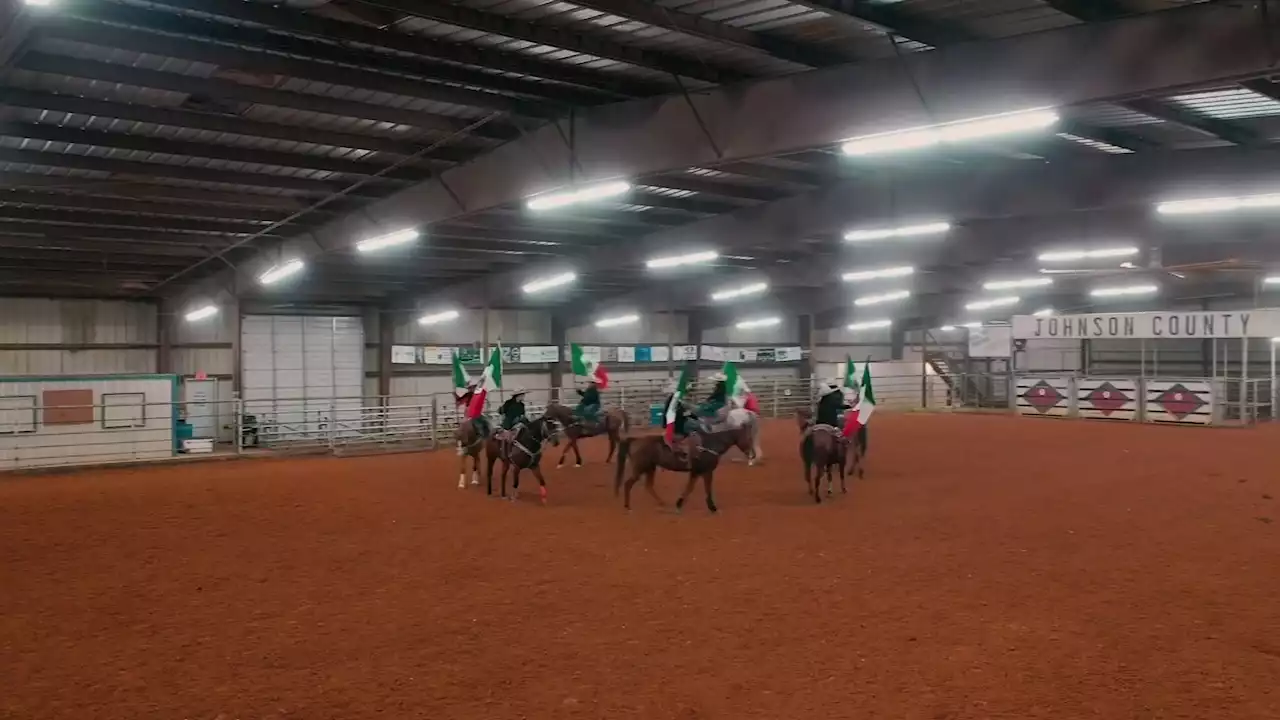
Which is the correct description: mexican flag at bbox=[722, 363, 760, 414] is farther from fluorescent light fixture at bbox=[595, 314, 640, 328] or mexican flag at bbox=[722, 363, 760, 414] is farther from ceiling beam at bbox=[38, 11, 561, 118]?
fluorescent light fixture at bbox=[595, 314, 640, 328]

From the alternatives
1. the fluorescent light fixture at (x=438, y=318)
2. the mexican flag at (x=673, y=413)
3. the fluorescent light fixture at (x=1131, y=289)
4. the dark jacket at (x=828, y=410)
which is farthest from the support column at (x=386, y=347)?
the fluorescent light fixture at (x=1131, y=289)

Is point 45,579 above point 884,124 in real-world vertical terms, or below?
below

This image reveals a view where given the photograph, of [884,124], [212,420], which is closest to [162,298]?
[212,420]

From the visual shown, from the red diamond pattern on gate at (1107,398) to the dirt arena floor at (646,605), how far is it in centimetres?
1381

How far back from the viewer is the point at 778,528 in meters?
9.81

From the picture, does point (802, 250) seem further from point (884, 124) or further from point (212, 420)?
point (212, 420)

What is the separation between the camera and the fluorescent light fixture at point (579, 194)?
10.2 m

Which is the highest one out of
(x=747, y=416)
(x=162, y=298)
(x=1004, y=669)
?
(x=162, y=298)

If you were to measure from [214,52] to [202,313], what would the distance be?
18760 millimetres

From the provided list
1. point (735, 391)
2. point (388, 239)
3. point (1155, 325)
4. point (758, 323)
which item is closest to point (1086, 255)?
point (1155, 325)

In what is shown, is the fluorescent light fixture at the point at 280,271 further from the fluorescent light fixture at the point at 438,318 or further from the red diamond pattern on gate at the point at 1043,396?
the red diamond pattern on gate at the point at 1043,396

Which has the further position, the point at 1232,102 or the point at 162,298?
the point at 162,298

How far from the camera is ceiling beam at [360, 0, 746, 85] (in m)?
6.69

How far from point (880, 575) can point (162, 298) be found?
22947 mm
